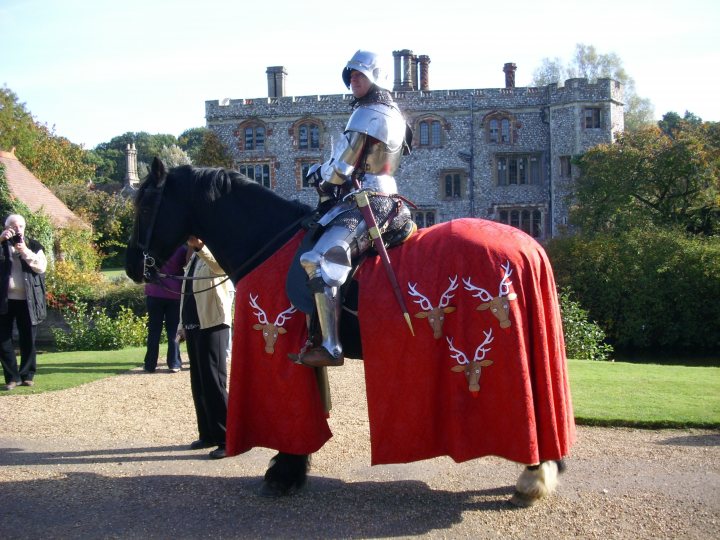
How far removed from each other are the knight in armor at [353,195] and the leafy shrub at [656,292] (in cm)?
1905

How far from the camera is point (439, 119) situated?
155 feet

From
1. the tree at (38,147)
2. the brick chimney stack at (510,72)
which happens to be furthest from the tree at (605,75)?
the tree at (38,147)

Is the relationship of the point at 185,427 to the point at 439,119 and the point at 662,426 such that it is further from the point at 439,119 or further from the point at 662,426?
the point at 439,119

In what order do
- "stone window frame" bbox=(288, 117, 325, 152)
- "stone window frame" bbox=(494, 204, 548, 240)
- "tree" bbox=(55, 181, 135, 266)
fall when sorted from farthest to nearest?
"stone window frame" bbox=(288, 117, 325, 152)
"stone window frame" bbox=(494, 204, 548, 240)
"tree" bbox=(55, 181, 135, 266)

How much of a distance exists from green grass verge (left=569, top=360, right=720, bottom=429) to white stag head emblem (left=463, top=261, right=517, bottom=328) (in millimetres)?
3329

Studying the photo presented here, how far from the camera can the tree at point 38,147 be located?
155 ft

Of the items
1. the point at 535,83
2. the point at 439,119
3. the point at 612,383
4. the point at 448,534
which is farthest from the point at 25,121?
the point at 448,534

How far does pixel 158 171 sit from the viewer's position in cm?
596

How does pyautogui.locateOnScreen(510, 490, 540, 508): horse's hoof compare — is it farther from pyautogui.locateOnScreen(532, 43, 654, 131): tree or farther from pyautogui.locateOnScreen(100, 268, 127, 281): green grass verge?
pyautogui.locateOnScreen(532, 43, 654, 131): tree

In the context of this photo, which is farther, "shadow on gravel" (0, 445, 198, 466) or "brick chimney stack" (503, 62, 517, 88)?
"brick chimney stack" (503, 62, 517, 88)

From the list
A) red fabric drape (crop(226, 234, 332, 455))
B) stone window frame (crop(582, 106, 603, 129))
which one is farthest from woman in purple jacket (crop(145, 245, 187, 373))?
stone window frame (crop(582, 106, 603, 129))

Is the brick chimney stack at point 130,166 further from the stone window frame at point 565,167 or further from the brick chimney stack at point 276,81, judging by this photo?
the stone window frame at point 565,167

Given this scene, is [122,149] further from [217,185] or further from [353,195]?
[353,195]

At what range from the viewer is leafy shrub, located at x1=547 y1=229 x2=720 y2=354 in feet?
76.2
